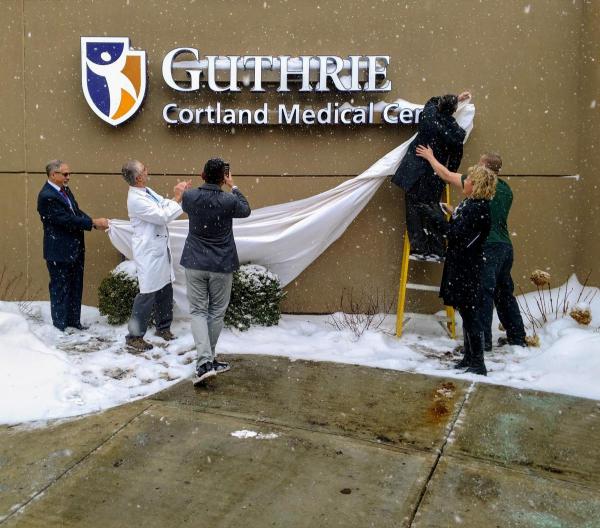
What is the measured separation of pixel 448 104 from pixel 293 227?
6.89 feet

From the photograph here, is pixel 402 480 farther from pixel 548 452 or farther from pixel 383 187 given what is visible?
pixel 383 187

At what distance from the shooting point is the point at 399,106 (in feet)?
A: 25.4

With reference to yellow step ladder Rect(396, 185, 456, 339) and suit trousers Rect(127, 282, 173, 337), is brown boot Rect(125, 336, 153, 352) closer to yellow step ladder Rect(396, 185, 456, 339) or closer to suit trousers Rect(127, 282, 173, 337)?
suit trousers Rect(127, 282, 173, 337)

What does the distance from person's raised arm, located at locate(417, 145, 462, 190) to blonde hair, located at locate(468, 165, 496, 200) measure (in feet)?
2.72

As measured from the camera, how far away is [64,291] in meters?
7.49

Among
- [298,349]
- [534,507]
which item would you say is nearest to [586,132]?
[298,349]

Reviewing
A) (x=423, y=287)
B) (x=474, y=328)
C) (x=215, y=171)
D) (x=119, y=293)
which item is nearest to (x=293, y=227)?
(x=423, y=287)

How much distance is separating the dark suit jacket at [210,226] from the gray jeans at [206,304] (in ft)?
0.32

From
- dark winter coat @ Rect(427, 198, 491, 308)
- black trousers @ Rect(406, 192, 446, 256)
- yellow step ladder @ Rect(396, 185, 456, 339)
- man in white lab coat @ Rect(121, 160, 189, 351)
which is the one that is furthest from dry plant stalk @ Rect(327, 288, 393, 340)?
man in white lab coat @ Rect(121, 160, 189, 351)

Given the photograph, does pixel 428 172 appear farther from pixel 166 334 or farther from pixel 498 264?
pixel 166 334

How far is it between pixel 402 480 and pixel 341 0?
5658 millimetres

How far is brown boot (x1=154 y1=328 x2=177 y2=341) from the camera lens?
717 cm

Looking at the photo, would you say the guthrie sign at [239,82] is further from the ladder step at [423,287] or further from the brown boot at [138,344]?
the brown boot at [138,344]

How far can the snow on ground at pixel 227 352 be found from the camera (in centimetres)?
558
